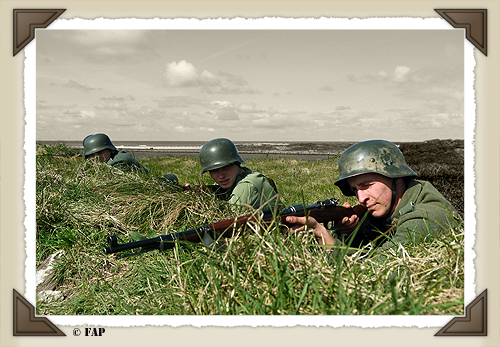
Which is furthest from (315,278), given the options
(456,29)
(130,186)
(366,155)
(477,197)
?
(130,186)

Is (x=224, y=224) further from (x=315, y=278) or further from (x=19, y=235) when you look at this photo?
(x=19, y=235)

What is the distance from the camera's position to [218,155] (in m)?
6.45

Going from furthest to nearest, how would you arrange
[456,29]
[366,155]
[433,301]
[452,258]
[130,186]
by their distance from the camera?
[130,186]
[366,155]
[456,29]
[452,258]
[433,301]

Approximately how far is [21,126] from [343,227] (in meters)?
3.64

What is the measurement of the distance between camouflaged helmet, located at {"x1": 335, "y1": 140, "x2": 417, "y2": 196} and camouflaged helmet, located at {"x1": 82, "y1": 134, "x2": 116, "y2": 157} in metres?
8.39

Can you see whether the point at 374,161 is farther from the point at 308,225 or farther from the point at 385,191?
the point at 308,225

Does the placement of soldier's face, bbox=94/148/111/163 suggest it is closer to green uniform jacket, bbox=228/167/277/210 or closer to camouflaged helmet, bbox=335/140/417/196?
green uniform jacket, bbox=228/167/277/210

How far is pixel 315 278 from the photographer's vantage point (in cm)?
264

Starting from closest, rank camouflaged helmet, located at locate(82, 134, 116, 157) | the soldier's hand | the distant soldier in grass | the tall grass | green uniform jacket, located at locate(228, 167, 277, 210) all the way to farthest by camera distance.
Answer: the tall grass, the soldier's hand, the distant soldier in grass, green uniform jacket, located at locate(228, 167, 277, 210), camouflaged helmet, located at locate(82, 134, 116, 157)

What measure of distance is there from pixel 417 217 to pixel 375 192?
613mm

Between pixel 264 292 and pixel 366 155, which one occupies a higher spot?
pixel 366 155

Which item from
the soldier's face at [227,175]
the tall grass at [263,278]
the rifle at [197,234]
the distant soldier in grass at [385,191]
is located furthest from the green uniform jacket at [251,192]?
the rifle at [197,234]

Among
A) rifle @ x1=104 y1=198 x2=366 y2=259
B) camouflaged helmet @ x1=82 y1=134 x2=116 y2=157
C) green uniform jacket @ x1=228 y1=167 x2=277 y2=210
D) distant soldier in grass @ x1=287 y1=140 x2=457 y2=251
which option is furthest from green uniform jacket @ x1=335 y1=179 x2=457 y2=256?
camouflaged helmet @ x1=82 y1=134 x2=116 y2=157

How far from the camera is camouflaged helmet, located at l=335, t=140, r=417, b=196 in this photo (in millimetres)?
4152
